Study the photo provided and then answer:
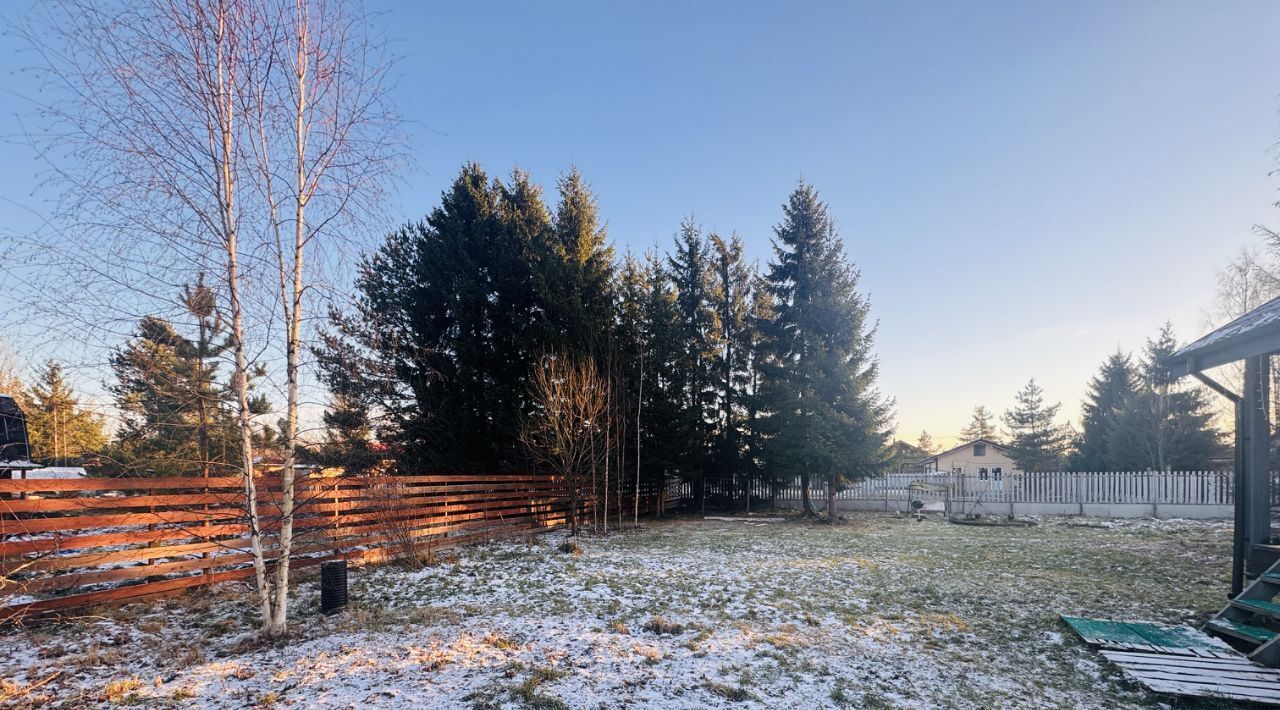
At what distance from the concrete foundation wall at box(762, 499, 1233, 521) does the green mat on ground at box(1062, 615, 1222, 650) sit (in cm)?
1355

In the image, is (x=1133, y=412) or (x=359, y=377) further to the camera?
(x=1133, y=412)

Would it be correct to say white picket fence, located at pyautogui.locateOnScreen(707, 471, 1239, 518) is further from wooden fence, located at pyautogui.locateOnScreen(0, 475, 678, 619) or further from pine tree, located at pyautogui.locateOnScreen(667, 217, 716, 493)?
wooden fence, located at pyautogui.locateOnScreen(0, 475, 678, 619)

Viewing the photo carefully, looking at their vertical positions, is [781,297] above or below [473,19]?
below

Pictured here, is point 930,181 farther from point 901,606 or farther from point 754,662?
point 754,662

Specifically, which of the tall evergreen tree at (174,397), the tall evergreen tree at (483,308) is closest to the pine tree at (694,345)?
the tall evergreen tree at (483,308)

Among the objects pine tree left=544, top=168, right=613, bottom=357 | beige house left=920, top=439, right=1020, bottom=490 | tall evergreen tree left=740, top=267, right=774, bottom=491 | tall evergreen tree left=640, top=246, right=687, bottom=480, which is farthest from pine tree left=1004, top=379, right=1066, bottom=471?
pine tree left=544, top=168, right=613, bottom=357

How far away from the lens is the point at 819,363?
15.3 metres

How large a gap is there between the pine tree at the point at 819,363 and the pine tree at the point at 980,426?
165 feet

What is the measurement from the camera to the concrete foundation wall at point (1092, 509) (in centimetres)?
1495

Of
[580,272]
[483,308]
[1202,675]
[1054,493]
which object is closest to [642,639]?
[1202,675]

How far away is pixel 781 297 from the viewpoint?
16.9 metres

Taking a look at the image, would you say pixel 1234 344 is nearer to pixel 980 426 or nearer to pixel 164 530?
pixel 164 530

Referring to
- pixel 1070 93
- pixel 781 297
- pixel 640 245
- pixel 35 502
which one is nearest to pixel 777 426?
pixel 781 297

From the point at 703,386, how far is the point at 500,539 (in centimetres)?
941
